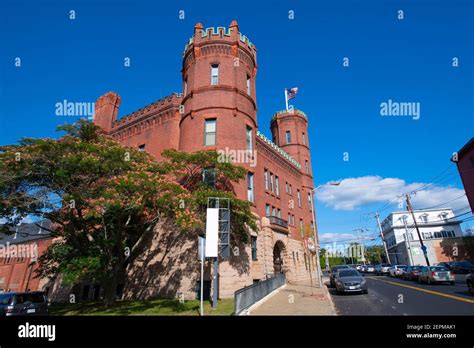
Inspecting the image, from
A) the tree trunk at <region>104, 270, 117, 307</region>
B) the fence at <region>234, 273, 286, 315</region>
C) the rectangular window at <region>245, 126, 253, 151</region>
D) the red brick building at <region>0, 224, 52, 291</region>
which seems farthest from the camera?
the red brick building at <region>0, 224, 52, 291</region>

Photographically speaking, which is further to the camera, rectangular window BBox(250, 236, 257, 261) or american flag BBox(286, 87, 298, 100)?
american flag BBox(286, 87, 298, 100)

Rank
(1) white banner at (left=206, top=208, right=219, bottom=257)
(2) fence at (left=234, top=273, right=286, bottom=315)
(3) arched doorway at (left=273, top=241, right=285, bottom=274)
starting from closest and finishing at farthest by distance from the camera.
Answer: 1. (2) fence at (left=234, top=273, right=286, bottom=315)
2. (1) white banner at (left=206, top=208, right=219, bottom=257)
3. (3) arched doorway at (left=273, top=241, right=285, bottom=274)

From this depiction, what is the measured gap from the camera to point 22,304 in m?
13.5

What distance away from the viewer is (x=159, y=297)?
739 inches

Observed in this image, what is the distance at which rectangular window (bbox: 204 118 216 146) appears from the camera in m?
21.0

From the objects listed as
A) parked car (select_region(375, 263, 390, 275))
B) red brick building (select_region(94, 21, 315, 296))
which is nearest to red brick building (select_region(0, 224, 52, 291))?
red brick building (select_region(94, 21, 315, 296))

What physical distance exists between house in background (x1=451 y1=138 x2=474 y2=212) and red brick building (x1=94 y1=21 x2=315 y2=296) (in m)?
22.9

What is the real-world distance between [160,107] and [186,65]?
4.88m

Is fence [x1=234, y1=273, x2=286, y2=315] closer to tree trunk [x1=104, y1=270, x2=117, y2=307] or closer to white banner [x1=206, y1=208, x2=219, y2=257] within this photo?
white banner [x1=206, y1=208, x2=219, y2=257]

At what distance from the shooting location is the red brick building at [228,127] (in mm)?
21203

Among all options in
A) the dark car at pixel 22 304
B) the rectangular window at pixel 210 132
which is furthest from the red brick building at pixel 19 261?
the rectangular window at pixel 210 132

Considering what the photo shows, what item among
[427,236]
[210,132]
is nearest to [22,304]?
[210,132]
